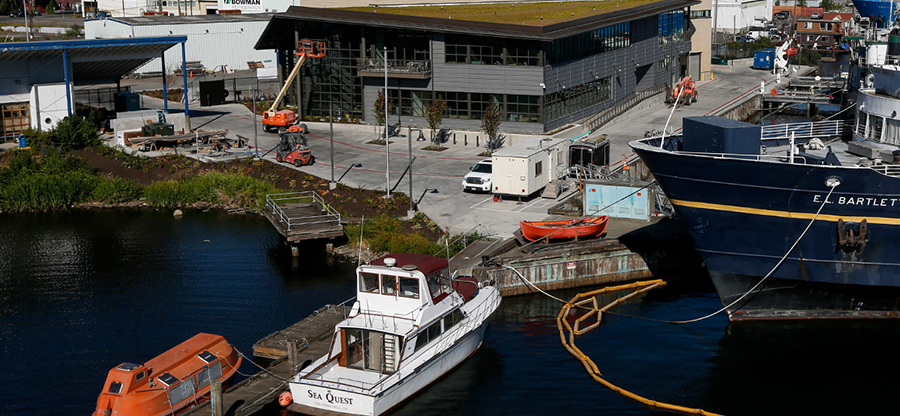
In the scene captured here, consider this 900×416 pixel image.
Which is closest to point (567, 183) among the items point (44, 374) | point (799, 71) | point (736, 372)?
point (736, 372)

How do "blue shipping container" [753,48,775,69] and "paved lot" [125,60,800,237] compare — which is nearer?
"paved lot" [125,60,800,237]

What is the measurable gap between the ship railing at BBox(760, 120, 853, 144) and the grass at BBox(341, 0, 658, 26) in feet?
81.7

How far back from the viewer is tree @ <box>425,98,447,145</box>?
63.9 metres

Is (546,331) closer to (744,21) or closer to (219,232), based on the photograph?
(219,232)

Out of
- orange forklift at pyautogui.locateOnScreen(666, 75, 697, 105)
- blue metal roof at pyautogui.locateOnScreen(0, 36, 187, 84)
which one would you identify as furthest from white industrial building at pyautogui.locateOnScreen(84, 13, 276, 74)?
orange forklift at pyautogui.locateOnScreen(666, 75, 697, 105)

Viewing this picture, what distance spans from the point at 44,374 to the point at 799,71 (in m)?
91.5

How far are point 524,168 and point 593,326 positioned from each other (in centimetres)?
1494

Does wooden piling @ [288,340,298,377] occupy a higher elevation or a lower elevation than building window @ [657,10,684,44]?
lower

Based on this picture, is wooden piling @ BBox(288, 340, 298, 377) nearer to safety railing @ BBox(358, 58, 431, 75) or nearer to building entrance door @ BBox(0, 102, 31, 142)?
safety railing @ BBox(358, 58, 431, 75)

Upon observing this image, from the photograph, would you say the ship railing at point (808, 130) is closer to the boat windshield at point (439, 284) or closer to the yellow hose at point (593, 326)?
the yellow hose at point (593, 326)

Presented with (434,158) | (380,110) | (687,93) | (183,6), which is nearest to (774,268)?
(434,158)

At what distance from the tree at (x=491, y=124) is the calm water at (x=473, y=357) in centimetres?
1862

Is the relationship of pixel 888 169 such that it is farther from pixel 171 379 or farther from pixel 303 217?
pixel 303 217

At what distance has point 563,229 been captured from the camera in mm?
43594
